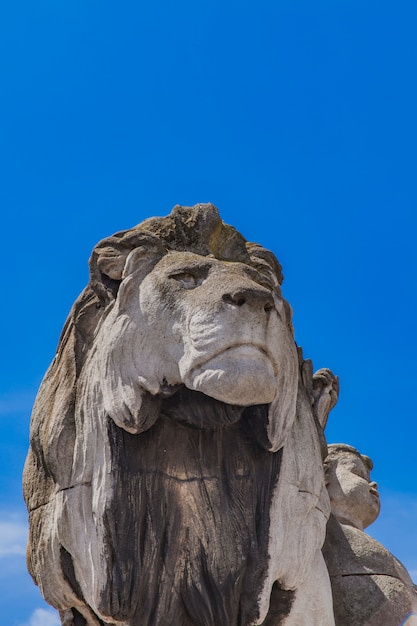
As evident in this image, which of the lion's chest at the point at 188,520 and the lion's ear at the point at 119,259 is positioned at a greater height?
the lion's ear at the point at 119,259

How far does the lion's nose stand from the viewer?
16.1ft

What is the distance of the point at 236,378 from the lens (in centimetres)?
477

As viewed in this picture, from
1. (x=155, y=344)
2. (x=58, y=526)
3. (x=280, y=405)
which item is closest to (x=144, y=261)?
(x=155, y=344)

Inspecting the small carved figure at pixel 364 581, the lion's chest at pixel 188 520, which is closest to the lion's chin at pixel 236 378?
the lion's chest at pixel 188 520

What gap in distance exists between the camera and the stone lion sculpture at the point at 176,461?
16.3 feet

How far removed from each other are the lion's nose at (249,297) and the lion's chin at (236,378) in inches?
8.3

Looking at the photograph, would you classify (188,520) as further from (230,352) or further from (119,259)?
(119,259)

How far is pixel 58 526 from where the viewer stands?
17.0 ft

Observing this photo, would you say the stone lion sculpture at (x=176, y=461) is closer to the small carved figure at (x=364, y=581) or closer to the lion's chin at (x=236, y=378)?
the lion's chin at (x=236, y=378)

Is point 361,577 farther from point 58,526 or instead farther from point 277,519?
point 58,526

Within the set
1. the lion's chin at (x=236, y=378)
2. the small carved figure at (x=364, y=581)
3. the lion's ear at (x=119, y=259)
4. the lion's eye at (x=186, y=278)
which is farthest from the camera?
the small carved figure at (x=364, y=581)

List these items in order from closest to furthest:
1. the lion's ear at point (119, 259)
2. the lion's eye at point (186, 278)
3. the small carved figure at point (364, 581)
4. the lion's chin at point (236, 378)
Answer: the lion's chin at point (236, 378) < the lion's eye at point (186, 278) < the lion's ear at point (119, 259) < the small carved figure at point (364, 581)

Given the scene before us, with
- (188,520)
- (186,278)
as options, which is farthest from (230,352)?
(188,520)

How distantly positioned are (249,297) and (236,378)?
400 mm
